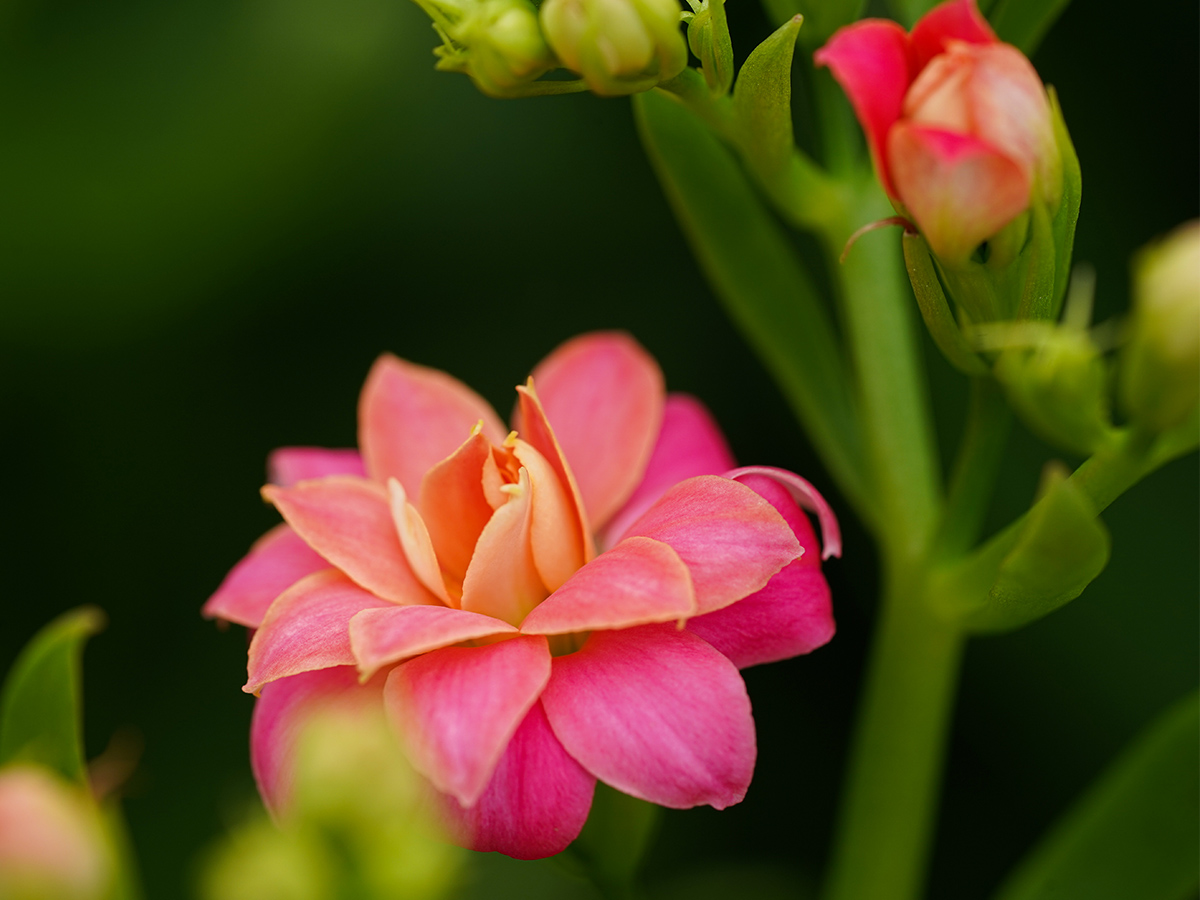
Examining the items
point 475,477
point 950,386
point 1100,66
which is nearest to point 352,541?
point 475,477

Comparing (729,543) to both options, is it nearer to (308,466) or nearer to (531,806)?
(531,806)

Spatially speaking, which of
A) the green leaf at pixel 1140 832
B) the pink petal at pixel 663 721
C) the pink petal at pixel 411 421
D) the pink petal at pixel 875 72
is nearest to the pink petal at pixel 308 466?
the pink petal at pixel 411 421

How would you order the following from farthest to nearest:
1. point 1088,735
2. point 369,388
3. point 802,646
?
point 1088,735 < point 369,388 < point 802,646

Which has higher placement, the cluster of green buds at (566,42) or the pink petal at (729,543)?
the cluster of green buds at (566,42)

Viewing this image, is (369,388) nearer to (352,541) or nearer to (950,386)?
(352,541)

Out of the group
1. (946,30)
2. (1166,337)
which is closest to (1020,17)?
(946,30)

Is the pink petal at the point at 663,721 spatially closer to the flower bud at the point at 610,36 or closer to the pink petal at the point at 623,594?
the pink petal at the point at 623,594
